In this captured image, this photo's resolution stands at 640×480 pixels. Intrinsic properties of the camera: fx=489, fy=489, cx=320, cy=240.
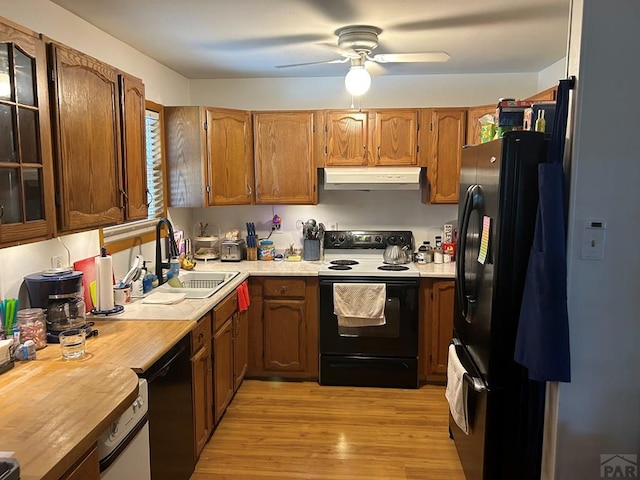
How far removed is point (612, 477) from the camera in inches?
76.0

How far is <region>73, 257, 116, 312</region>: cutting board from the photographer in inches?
102

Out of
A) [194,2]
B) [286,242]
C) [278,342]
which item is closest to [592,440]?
[278,342]

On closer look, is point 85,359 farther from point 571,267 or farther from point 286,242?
point 286,242

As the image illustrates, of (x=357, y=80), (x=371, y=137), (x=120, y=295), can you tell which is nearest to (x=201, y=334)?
(x=120, y=295)

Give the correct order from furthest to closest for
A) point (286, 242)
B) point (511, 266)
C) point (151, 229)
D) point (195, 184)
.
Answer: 1. point (286, 242)
2. point (195, 184)
3. point (151, 229)
4. point (511, 266)

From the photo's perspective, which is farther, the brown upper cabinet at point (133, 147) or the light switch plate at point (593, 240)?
the brown upper cabinet at point (133, 147)

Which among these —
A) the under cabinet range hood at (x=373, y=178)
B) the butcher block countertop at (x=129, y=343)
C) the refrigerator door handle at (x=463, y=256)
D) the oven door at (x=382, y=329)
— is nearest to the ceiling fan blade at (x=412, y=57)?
the refrigerator door handle at (x=463, y=256)

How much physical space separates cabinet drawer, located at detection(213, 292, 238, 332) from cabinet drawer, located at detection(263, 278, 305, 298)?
1.43 ft

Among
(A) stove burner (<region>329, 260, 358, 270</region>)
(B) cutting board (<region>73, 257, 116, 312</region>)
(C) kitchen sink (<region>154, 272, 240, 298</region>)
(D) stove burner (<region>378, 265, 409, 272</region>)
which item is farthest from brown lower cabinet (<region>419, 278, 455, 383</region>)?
(B) cutting board (<region>73, 257, 116, 312</region>)

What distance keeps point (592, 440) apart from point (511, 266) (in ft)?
2.44

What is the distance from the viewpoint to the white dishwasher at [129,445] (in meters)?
1.52

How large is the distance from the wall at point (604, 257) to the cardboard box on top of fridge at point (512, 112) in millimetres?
303

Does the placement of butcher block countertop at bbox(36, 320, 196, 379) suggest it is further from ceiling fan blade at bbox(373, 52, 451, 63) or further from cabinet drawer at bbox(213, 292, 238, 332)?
ceiling fan blade at bbox(373, 52, 451, 63)

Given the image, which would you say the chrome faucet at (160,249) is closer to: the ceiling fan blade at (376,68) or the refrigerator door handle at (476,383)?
the ceiling fan blade at (376,68)
